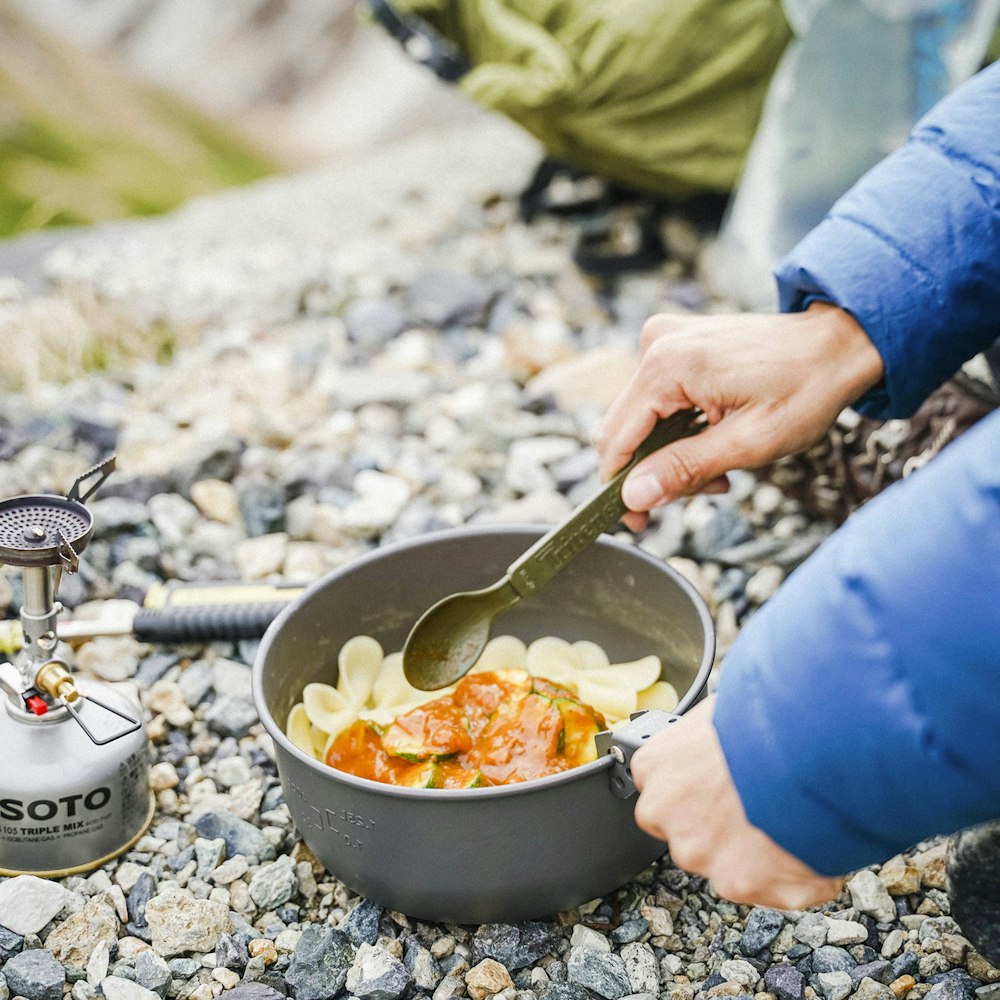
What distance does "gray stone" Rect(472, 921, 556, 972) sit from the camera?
1.38 m

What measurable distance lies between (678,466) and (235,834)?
2.69ft

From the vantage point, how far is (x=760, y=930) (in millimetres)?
1422

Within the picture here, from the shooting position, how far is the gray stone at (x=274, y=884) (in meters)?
1.50

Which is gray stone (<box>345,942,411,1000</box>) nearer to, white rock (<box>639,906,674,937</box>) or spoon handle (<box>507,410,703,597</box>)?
white rock (<box>639,906,674,937</box>)

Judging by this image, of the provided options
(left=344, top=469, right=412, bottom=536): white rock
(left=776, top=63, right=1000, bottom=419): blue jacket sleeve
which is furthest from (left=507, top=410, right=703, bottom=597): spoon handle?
(left=344, top=469, right=412, bottom=536): white rock

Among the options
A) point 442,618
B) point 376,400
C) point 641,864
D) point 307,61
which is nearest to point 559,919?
point 641,864

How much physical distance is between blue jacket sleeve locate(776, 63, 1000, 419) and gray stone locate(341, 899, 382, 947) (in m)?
0.98

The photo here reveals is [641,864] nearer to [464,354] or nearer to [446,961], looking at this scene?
[446,961]

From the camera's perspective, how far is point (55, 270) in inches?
140

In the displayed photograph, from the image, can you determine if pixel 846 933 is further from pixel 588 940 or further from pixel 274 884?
pixel 274 884

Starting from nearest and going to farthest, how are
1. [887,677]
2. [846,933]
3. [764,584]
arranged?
[887,677] → [846,933] → [764,584]

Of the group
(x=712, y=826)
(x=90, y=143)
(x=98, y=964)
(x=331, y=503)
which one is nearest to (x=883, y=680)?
(x=712, y=826)

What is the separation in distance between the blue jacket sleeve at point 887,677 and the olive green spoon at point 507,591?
575 mm

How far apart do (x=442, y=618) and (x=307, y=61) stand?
644cm
